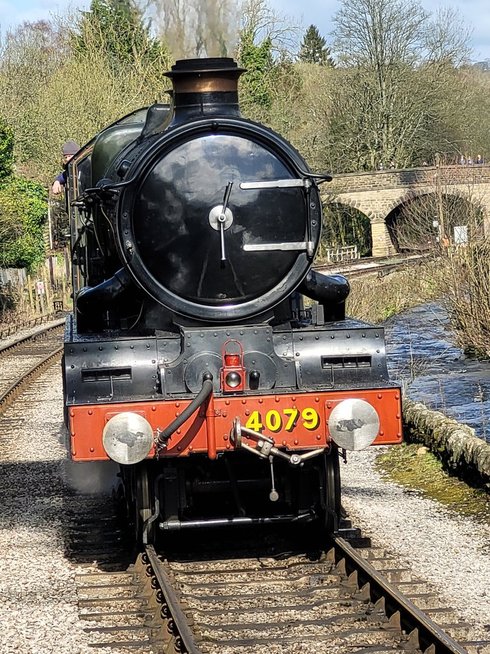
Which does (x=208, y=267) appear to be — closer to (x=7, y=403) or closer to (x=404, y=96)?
(x=7, y=403)

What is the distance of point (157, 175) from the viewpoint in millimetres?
6141

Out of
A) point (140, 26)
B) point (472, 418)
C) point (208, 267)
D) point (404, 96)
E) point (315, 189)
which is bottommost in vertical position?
point (472, 418)

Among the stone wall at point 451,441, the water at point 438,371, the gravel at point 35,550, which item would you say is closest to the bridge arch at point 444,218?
the water at point 438,371

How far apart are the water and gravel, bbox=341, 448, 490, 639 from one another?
8.58 ft

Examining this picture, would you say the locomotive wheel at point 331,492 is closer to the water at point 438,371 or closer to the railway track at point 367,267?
the water at point 438,371

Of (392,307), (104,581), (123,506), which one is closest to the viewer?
(104,581)

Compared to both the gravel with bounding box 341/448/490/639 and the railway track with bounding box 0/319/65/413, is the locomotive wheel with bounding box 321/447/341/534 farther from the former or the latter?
the railway track with bounding box 0/319/65/413

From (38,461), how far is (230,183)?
4.68m

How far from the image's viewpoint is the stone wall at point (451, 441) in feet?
27.5

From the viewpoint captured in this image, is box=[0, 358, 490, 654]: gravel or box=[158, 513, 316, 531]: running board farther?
box=[158, 513, 316, 531]: running board

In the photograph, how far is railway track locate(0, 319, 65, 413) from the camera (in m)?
15.2

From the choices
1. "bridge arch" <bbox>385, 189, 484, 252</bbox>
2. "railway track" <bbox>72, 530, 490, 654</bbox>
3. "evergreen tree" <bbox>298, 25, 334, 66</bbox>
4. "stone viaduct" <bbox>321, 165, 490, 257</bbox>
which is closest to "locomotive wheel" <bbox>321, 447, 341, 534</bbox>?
"railway track" <bbox>72, 530, 490, 654</bbox>

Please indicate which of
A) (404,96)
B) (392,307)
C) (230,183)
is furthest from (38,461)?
(404,96)

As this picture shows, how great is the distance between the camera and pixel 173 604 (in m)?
5.34
